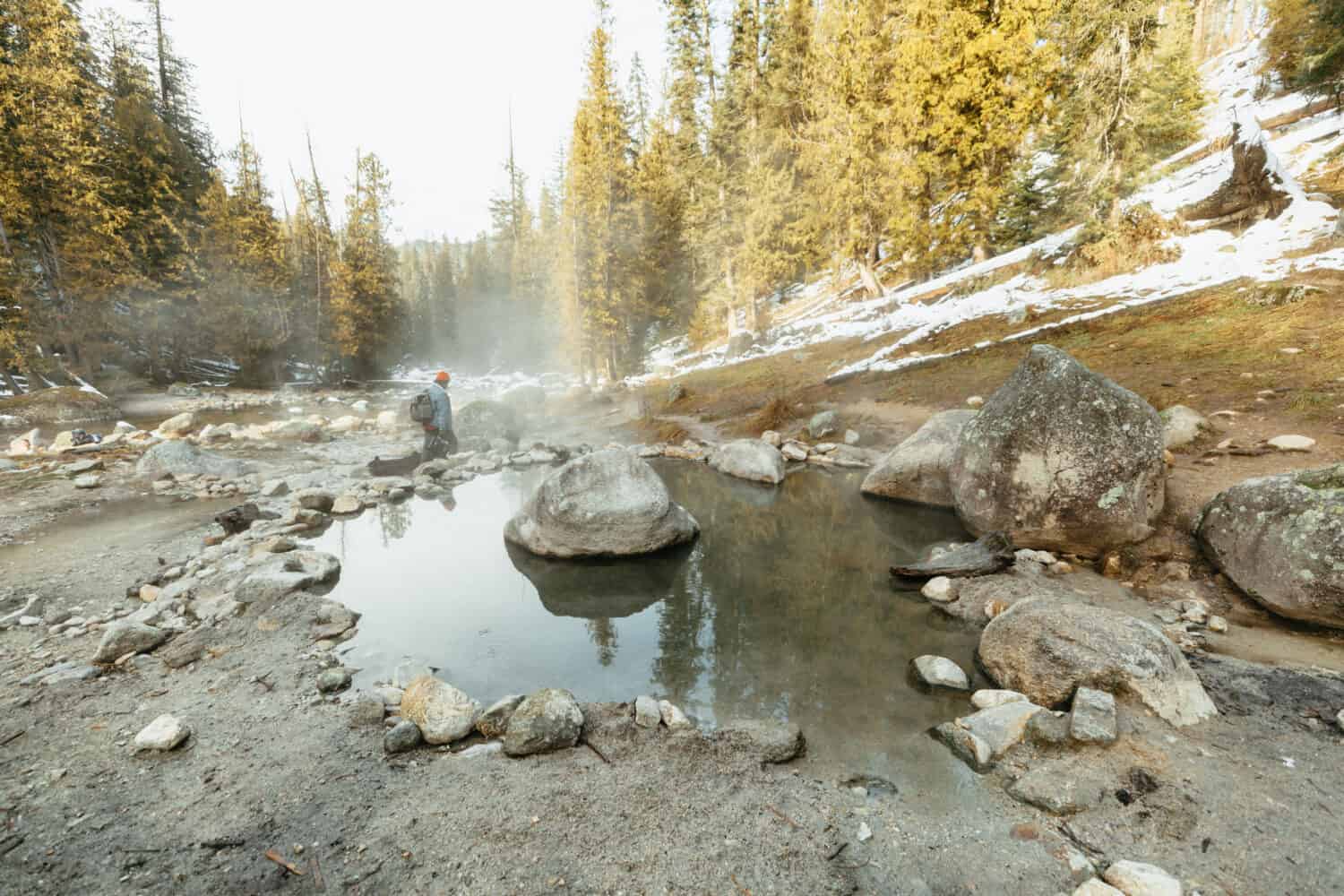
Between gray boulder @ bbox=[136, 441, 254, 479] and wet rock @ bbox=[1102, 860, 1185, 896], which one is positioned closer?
wet rock @ bbox=[1102, 860, 1185, 896]

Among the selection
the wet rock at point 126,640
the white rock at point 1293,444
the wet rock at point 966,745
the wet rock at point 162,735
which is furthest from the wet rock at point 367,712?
the white rock at point 1293,444

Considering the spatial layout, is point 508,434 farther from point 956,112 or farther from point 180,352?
point 180,352

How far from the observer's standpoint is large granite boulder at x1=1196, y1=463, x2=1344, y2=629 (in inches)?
182

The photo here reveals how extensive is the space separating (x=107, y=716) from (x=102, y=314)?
111 ft

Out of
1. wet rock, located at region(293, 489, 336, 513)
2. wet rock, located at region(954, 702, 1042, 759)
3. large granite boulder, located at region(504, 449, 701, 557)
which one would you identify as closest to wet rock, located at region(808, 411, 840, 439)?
large granite boulder, located at region(504, 449, 701, 557)

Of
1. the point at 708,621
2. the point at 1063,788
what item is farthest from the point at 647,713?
the point at 1063,788

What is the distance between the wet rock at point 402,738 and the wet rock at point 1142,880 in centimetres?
441

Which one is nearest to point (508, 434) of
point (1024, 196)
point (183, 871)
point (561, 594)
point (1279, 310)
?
point (561, 594)

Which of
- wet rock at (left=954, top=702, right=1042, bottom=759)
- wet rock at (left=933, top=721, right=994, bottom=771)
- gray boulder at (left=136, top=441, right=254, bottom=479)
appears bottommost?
wet rock at (left=933, top=721, right=994, bottom=771)

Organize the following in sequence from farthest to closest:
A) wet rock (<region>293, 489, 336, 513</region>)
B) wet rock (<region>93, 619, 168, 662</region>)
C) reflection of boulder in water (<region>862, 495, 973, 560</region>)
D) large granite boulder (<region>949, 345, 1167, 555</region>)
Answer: wet rock (<region>293, 489, 336, 513</region>) → reflection of boulder in water (<region>862, 495, 973, 560</region>) → large granite boulder (<region>949, 345, 1167, 555</region>) → wet rock (<region>93, 619, 168, 662</region>)

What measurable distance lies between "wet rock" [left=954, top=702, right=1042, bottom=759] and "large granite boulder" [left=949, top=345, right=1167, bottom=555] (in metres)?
3.82

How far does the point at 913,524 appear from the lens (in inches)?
363

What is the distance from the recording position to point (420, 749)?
156 inches

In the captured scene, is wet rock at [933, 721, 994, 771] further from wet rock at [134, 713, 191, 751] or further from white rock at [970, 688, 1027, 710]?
wet rock at [134, 713, 191, 751]
